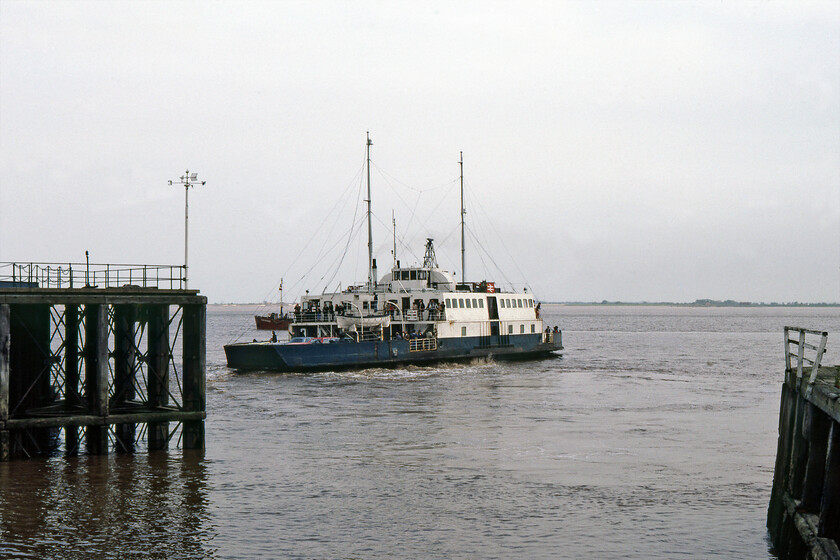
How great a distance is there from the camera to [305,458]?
27156 mm

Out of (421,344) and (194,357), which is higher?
(194,357)

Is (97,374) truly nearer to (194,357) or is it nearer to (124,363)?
(194,357)

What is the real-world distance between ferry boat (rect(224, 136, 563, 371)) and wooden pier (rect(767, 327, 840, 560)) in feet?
129

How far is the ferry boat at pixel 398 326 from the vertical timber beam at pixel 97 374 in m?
27.3

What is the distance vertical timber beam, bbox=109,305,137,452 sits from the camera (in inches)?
1077

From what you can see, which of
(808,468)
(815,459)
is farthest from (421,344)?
(815,459)

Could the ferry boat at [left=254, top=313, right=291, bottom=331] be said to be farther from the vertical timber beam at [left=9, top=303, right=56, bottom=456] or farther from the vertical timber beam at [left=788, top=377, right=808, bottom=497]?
the vertical timber beam at [left=788, top=377, right=808, bottom=497]

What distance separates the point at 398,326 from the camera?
63.3m

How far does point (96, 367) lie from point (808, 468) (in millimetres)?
17745

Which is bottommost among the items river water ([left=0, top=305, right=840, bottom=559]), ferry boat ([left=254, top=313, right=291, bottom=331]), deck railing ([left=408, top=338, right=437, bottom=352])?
ferry boat ([left=254, top=313, right=291, bottom=331])

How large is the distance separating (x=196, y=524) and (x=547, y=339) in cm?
5818

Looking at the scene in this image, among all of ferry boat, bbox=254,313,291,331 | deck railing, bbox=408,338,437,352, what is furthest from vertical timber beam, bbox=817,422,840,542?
ferry boat, bbox=254,313,291,331

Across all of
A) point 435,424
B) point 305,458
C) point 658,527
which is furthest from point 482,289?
point 658,527

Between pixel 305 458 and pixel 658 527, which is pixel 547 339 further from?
pixel 658 527
